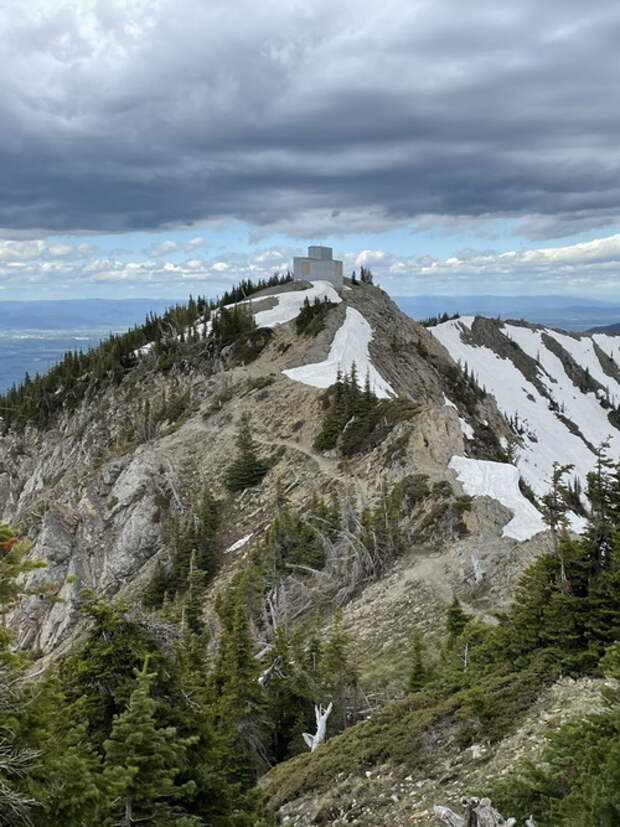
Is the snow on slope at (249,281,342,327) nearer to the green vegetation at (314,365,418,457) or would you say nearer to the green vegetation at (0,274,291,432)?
the green vegetation at (0,274,291,432)

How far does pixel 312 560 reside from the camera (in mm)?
36562

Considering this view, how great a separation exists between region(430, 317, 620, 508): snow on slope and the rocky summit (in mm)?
55751

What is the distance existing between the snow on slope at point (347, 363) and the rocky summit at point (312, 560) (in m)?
0.37

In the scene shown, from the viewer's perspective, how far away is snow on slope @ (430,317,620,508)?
145 metres

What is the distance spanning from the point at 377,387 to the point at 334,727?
40.7 m

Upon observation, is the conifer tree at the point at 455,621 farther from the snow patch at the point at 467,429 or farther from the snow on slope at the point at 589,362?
the snow on slope at the point at 589,362

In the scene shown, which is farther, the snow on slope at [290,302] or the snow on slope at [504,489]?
the snow on slope at [290,302]

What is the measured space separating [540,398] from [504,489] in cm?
13909

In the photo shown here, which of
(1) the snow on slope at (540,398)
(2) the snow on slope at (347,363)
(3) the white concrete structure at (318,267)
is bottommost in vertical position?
(1) the snow on slope at (540,398)

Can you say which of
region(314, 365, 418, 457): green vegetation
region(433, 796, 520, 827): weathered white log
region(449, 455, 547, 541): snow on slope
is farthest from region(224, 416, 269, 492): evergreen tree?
region(433, 796, 520, 827): weathered white log

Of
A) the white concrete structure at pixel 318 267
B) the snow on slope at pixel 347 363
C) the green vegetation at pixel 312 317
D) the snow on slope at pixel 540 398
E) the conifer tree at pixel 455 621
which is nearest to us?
the conifer tree at pixel 455 621

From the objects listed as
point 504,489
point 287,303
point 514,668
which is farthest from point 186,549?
point 287,303

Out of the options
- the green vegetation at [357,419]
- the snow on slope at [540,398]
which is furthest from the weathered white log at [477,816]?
the snow on slope at [540,398]

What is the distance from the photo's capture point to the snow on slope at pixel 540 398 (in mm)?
144900
